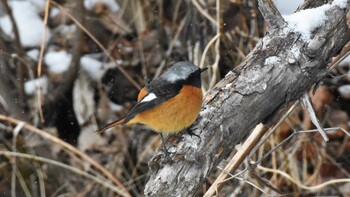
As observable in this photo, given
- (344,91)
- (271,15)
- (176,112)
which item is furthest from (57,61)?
(271,15)

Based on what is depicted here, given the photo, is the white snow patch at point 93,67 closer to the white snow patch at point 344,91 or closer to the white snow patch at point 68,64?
the white snow patch at point 68,64

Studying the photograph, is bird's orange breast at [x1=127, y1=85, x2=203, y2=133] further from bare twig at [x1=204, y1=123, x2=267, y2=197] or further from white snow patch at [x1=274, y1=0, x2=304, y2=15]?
white snow patch at [x1=274, y1=0, x2=304, y2=15]

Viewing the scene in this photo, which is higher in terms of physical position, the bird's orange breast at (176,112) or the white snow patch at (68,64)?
the bird's orange breast at (176,112)

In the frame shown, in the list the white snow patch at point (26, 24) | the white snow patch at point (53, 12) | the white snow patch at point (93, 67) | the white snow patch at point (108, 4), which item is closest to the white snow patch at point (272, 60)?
the white snow patch at point (93, 67)

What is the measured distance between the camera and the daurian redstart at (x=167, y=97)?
105 inches

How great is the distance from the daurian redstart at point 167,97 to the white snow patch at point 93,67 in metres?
2.24

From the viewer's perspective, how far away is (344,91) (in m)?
4.39

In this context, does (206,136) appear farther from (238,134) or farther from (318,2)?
(318,2)

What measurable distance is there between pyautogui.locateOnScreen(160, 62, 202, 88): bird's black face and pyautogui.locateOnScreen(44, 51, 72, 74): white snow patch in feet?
7.85

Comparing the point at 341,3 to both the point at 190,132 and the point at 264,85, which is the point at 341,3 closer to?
the point at 264,85

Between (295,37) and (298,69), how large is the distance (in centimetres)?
14

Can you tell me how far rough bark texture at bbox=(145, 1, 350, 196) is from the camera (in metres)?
2.44

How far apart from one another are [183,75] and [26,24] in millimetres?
3039

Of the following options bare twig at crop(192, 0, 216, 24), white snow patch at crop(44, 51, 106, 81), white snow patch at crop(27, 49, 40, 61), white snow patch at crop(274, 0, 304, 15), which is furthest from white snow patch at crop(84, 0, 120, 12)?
white snow patch at crop(274, 0, 304, 15)
